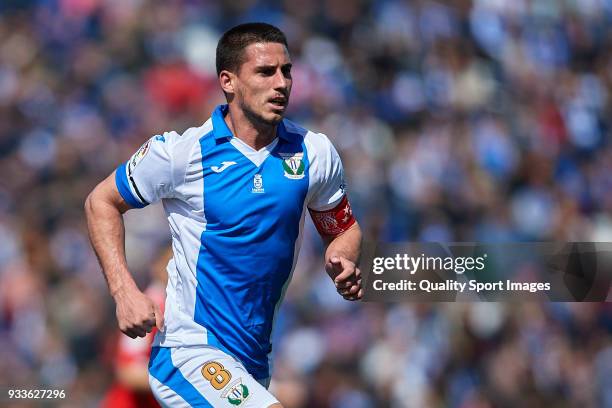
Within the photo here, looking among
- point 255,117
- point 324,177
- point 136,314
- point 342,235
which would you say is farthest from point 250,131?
point 136,314

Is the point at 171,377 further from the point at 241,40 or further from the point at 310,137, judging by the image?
the point at 241,40

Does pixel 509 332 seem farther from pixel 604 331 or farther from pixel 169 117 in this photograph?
pixel 169 117

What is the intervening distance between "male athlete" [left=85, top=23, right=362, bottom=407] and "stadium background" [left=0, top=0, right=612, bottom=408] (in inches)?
137

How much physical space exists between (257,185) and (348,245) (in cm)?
53

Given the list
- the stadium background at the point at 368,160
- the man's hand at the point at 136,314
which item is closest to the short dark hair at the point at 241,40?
the man's hand at the point at 136,314

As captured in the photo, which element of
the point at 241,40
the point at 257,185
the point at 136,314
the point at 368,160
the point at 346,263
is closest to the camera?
the point at 136,314

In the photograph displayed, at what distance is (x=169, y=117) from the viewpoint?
27.4ft

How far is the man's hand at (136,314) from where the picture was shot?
146 inches

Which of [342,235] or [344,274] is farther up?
[342,235]

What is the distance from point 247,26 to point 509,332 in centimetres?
482

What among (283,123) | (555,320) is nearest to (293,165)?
(283,123)

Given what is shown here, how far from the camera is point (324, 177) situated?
4273 millimetres

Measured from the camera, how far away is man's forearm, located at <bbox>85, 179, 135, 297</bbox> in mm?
3957

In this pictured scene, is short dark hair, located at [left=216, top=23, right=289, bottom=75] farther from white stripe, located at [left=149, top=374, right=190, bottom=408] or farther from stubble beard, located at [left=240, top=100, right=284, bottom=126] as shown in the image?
white stripe, located at [left=149, top=374, right=190, bottom=408]
